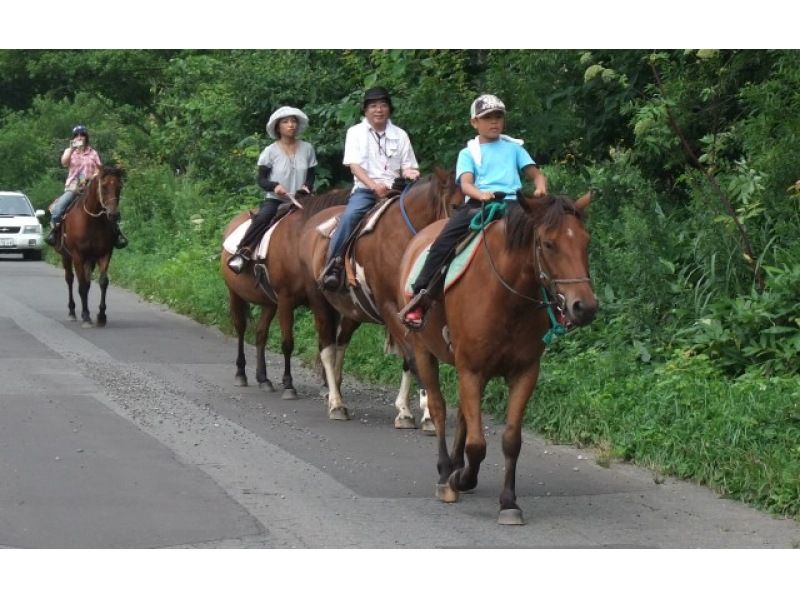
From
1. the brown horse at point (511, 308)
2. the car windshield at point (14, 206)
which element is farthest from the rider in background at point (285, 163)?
the car windshield at point (14, 206)

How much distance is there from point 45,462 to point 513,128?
7.57 m

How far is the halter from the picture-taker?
27.1ft

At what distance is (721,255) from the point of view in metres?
13.0

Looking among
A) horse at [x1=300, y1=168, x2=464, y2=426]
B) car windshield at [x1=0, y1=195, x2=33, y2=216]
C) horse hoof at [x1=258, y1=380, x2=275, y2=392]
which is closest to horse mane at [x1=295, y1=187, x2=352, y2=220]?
horse at [x1=300, y1=168, x2=464, y2=426]

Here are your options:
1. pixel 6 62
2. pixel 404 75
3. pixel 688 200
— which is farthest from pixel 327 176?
pixel 6 62

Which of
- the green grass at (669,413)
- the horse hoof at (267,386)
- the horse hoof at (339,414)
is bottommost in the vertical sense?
the horse hoof at (267,386)

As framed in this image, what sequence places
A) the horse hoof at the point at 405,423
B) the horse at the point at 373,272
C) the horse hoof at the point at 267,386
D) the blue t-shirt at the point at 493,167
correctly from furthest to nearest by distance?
the horse hoof at the point at 267,386, the horse hoof at the point at 405,423, the horse at the point at 373,272, the blue t-shirt at the point at 493,167

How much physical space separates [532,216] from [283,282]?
610 cm

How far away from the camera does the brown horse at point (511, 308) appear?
326 inches

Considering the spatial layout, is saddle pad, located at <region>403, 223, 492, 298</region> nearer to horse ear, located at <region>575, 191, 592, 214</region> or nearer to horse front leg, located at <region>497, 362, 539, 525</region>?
horse front leg, located at <region>497, 362, 539, 525</region>

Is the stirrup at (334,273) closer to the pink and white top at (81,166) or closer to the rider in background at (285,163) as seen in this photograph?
the rider in background at (285,163)

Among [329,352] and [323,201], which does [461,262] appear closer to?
[329,352]

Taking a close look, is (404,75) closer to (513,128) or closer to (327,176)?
(513,128)

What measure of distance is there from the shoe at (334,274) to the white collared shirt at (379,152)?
0.69 m
